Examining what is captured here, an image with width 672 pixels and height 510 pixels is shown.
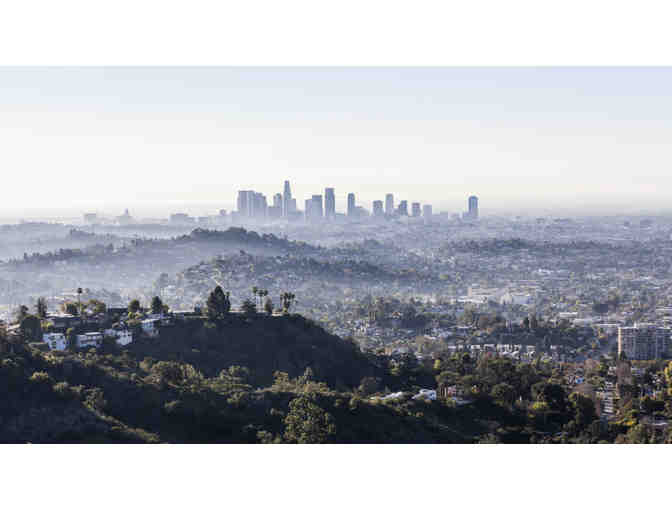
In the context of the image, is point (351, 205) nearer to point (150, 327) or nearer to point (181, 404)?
point (150, 327)

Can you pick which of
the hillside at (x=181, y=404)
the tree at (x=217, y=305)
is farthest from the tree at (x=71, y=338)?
the tree at (x=217, y=305)

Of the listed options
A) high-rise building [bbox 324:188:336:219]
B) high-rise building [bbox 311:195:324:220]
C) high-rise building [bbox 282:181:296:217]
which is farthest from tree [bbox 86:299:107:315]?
high-rise building [bbox 311:195:324:220]

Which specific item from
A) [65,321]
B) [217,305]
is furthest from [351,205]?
[65,321]

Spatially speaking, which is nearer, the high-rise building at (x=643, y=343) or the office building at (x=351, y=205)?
the high-rise building at (x=643, y=343)

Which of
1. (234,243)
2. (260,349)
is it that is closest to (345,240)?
(234,243)

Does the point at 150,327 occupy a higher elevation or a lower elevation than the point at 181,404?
higher

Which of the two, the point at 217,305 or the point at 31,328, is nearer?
the point at 31,328

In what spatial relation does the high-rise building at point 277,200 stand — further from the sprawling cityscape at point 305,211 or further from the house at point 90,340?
the house at point 90,340
